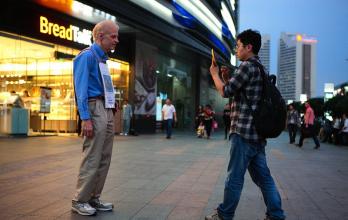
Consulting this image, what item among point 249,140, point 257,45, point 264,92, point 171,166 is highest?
point 257,45

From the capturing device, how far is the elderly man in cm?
468

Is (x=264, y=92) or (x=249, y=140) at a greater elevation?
(x=264, y=92)

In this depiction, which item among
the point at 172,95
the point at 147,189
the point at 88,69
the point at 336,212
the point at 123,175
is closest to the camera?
the point at 88,69

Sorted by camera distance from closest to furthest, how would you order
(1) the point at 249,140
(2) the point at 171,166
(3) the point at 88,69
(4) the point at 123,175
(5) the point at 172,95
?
1. (1) the point at 249,140
2. (3) the point at 88,69
3. (4) the point at 123,175
4. (2) the point at 171,166
5. (5) the point at 172,95

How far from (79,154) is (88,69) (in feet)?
21.9

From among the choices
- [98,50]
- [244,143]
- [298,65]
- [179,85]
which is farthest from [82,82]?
[298,65]

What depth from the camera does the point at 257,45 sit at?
4.39m

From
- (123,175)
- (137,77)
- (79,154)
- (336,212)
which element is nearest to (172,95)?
(137,77)

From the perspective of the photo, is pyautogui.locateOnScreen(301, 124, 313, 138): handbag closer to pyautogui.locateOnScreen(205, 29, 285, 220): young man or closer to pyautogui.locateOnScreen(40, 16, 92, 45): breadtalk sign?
pyautogui.locateOnScreen(40, 16, 92, 45): breadtalk sign

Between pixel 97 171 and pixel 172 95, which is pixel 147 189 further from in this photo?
pixel 172 95

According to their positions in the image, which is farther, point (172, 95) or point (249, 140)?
point (172, 95)

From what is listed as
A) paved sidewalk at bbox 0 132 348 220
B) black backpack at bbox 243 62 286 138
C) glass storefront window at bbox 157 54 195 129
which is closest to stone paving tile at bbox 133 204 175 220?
paved sidewalk at bbox 0 132 348 220

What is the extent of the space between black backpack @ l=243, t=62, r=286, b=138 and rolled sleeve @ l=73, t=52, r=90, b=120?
5.47 feet

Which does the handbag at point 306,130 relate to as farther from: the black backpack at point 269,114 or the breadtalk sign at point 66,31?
the black backpack at point 269,114
